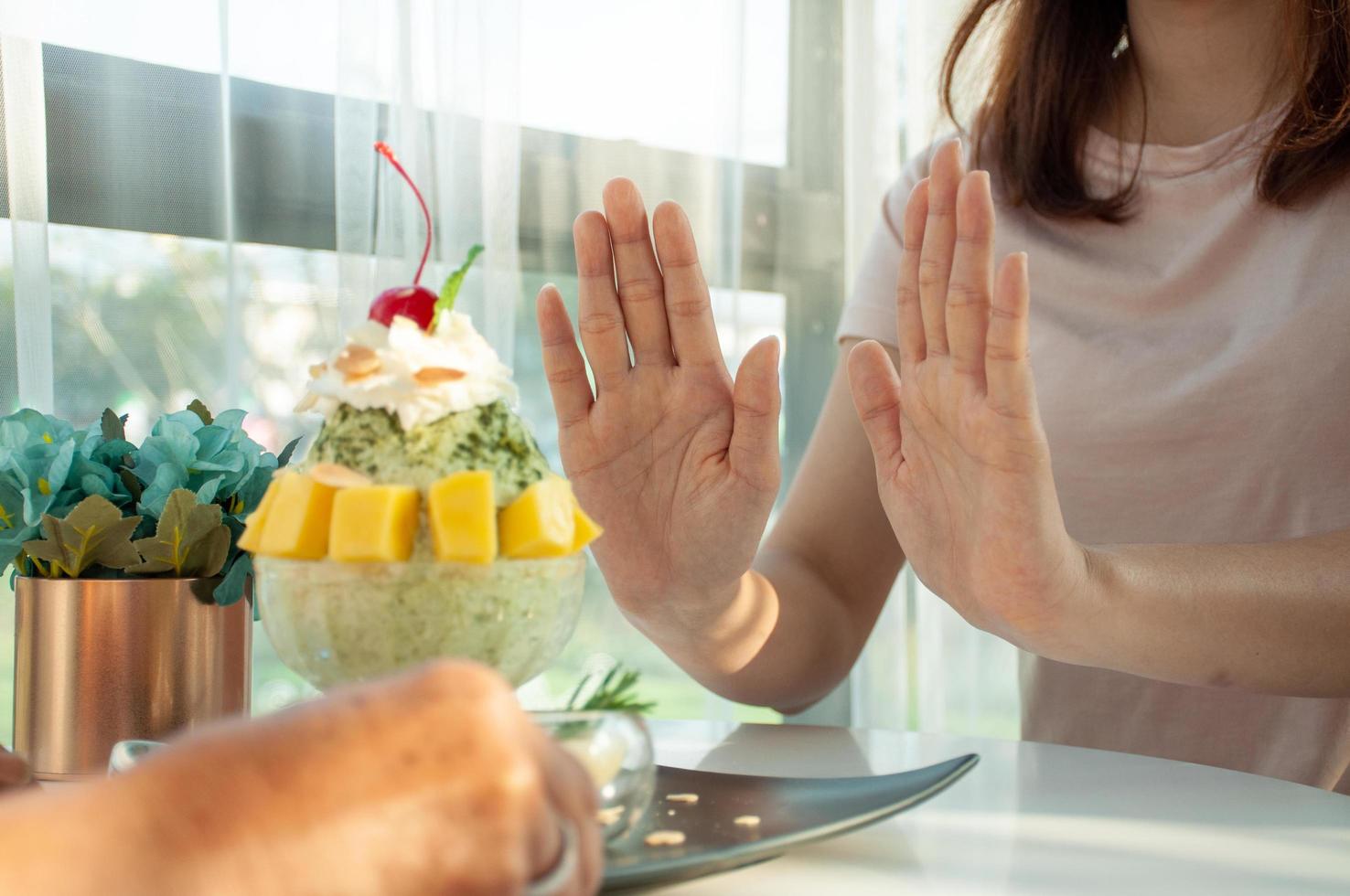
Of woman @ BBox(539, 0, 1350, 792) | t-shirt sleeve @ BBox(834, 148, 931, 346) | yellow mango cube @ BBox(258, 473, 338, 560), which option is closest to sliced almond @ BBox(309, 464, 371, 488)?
yellow mango cube @ BBox(258, 473, 338, 560)

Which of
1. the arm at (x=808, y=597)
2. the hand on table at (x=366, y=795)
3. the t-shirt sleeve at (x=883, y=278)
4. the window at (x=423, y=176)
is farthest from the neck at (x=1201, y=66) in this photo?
the hand on table at (x=366, y=795)

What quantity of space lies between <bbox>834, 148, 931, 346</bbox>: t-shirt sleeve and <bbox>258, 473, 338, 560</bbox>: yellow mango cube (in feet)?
3.07

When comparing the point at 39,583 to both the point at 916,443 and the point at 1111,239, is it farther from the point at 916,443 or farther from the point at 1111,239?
the point at 1111,239

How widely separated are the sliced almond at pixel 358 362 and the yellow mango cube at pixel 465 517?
9cm

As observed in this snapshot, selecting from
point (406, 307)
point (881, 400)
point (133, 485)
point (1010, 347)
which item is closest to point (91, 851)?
point (406, 307)

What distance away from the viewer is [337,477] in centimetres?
51

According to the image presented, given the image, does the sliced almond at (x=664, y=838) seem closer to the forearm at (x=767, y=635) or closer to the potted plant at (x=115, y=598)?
the potted plant at (x=115, y=598)

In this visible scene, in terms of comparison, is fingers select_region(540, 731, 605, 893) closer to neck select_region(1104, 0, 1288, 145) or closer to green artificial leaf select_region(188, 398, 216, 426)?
green artificial leaf select_region(188, 398, 216, 426)

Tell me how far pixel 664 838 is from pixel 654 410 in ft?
1.43

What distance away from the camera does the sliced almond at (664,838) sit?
1.60 ft

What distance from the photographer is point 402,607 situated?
51 centimetres

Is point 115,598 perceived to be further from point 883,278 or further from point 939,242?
point 883,278

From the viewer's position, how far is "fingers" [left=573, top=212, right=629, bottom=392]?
85 cm

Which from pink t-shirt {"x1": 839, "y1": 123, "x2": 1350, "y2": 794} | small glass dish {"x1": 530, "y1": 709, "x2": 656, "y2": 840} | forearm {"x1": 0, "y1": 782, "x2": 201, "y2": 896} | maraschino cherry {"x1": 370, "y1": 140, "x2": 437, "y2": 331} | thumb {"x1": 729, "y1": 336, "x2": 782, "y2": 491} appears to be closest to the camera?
forearm {"x1": 0, "y1": 782, "x2": 201, "y2": 896}
